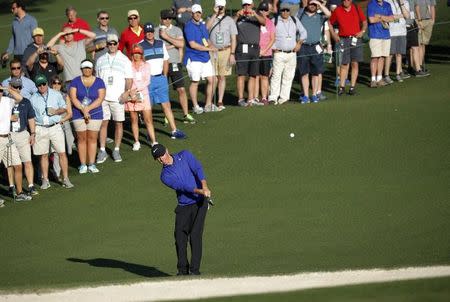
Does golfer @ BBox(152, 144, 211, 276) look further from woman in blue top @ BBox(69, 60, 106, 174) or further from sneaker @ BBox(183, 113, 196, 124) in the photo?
sneaker @ BBox(183, 113, 196, 124)

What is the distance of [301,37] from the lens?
86.9ft

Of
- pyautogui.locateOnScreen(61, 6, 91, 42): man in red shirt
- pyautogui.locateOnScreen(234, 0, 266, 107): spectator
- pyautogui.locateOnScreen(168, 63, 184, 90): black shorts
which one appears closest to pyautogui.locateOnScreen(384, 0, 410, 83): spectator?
pyautogui.locateOnScreen(234, 0, 266, 107): spectator

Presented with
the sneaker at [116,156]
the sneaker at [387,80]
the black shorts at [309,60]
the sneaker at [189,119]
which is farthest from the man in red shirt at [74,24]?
the sneaker at [387,80]

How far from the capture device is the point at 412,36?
94.3ft

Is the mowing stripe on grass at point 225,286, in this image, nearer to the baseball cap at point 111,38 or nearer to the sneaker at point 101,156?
the sneaker at point 101,156

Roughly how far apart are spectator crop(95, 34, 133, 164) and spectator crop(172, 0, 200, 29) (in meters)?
5.36

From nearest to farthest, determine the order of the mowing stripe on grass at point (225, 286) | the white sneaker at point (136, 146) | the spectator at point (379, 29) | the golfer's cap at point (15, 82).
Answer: the mowing stripe on grass at point (225, 286) < the golfer's cap at point (15, 82) < the white sneaker at point (136, 146) < the spectator at point (379, 29)

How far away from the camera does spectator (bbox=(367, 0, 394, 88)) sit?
27516mm

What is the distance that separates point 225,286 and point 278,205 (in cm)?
564

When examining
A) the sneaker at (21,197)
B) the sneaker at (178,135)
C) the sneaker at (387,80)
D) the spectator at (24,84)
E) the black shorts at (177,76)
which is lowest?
the sneaker at (21,197)

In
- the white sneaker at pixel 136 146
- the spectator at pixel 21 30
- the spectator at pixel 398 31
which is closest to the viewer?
the white sneaker at pixel 136 146

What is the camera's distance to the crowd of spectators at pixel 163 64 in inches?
884

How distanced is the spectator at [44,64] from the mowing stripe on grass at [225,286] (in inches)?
347

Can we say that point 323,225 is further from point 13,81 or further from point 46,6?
point 46,6
